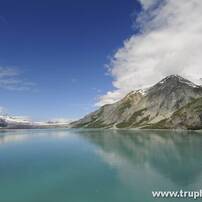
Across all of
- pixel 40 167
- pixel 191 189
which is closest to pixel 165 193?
pixel 191 189

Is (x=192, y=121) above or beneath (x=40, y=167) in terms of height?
above

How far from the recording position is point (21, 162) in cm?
5603

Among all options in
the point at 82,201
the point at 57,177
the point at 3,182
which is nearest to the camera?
the point at 82,201

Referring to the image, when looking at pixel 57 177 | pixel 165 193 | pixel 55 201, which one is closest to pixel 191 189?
pixel 165 193

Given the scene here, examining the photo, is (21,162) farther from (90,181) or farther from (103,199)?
(103,199)

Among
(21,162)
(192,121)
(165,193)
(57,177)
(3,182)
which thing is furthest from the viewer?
Result: (192,121)

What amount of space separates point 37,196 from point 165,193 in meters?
13.6

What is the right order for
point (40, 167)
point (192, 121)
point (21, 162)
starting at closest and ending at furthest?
point (40, 167), point (21, 162), point (192, 121)

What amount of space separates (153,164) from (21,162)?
24973 mm

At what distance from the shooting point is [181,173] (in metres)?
42.6

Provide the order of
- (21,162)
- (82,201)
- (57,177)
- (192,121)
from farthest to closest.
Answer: (192,121)
(21,162)
(57,177)
(82,201)

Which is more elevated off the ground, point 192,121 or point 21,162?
point 192,121

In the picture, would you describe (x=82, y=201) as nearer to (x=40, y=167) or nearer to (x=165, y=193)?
(x=165, y=193)

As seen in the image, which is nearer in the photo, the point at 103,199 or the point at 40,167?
the point at 103,199
